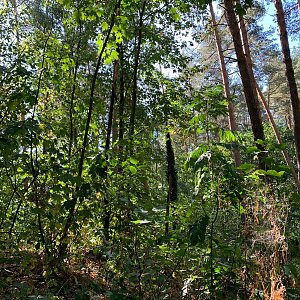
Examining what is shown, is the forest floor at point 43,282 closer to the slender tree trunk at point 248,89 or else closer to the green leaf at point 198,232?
the green leaf at point 198,232

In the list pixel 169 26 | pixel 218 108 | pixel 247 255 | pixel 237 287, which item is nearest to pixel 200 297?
pixel 237 287

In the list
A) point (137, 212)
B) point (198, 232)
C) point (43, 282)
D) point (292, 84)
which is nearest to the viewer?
point (198, 232)

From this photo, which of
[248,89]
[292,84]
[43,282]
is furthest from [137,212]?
[292,84]

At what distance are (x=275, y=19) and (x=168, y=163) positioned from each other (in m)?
5.89

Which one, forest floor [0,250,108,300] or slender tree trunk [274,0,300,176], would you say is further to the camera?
slender tree trunk [274,0,300,176]

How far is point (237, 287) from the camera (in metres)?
2.39

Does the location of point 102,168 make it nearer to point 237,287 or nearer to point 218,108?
point 218,108

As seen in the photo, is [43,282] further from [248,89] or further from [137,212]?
[248,89]

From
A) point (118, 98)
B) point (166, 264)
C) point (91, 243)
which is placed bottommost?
point (166, 264)

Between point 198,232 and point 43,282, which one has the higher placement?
point 198,232

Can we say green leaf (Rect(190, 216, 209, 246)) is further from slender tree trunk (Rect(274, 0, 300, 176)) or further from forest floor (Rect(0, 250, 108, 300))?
slender tree trunk (Rect(274, 0, 300, 176))

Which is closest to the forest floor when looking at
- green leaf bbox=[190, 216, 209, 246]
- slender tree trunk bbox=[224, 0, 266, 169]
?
green leaf bbox=[190, 216, 209, 246]

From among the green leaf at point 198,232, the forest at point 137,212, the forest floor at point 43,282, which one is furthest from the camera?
the forest at point 137,212

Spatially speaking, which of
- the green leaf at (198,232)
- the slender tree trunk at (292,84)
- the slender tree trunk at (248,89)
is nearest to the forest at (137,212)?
the green leaf at (198,232)
